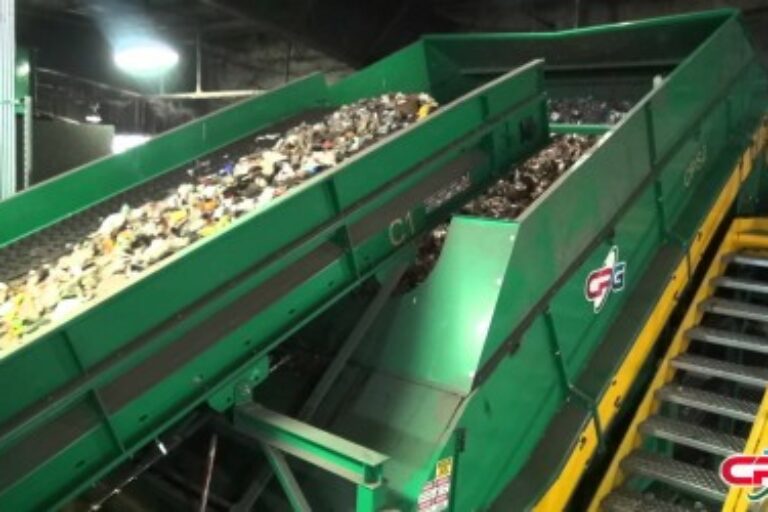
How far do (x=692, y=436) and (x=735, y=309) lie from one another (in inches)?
33.1

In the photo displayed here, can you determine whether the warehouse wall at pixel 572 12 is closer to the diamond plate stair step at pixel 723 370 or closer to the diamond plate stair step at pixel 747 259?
the diamond plate stair step at pixel 747 259

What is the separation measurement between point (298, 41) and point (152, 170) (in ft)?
20.2

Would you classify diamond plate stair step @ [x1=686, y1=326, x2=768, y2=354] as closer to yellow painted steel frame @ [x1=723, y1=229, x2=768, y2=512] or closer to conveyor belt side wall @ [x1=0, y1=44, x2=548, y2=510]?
yellow painted steel frame @ [x1=723, y1=229, x2=768, y2=512]

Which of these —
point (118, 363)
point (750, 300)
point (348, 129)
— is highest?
point (348, 129)

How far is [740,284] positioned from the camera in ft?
11.3

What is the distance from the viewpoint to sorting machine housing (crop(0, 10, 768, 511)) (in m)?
1.62

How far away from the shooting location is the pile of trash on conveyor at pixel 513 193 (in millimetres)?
2564

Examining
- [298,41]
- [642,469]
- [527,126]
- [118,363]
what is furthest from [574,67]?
[298,41]

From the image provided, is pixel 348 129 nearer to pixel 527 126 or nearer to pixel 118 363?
pixel 527 126

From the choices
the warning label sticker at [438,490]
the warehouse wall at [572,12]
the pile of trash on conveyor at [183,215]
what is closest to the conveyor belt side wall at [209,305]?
the pile of trash on conveyor at [183,215]

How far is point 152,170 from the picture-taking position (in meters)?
3.24

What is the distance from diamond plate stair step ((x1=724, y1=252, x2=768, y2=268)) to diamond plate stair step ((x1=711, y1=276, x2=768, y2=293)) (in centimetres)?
12

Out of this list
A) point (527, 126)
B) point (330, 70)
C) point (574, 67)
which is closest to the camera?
point (527, 126)

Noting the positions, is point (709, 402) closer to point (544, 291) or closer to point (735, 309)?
point (735, 309)
